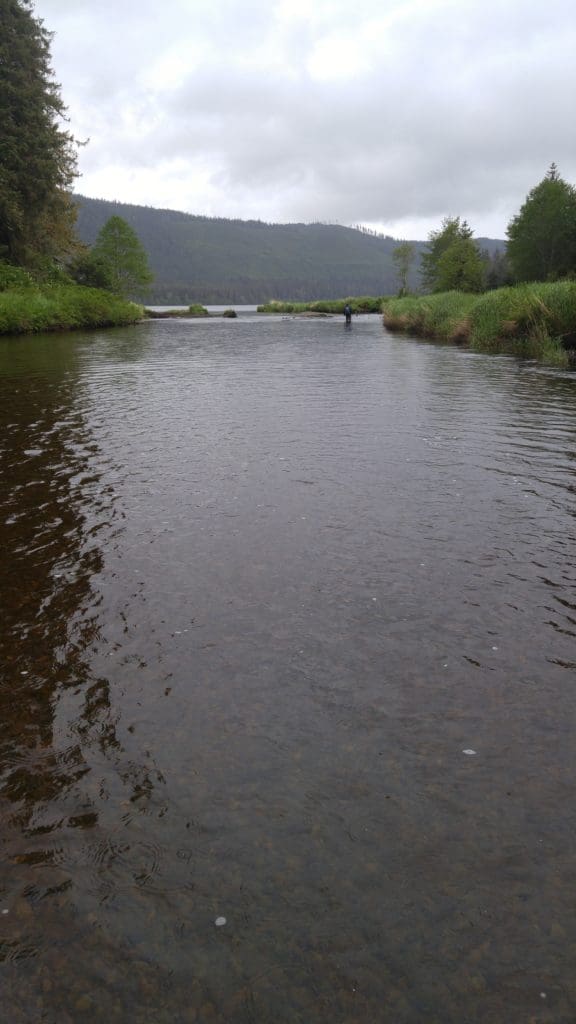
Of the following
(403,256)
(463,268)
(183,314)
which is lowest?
(183,314)

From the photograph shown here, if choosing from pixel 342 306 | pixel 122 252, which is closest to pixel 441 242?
pixel 342 306

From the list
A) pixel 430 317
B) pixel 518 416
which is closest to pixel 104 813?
pixel 518 416

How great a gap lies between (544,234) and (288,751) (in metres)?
81.3

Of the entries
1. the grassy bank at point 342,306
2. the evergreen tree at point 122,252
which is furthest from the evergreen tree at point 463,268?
the evergreen tree at point 122,252

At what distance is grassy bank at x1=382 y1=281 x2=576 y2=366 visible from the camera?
2456 centimetres

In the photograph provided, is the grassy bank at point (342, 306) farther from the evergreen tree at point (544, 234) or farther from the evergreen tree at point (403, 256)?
the evergreen tree at point (544, 234)

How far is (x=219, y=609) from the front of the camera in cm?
579

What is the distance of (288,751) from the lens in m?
3.97

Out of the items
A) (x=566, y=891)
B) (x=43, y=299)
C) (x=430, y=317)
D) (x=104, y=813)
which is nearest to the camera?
(x=566, y=891)

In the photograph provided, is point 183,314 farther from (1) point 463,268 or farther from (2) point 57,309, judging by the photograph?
(2) point 57,309

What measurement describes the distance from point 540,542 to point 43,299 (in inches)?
1826

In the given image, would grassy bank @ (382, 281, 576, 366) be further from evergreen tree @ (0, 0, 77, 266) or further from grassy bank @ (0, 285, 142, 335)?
evergreen tree @ (0, 0, 77, 266)

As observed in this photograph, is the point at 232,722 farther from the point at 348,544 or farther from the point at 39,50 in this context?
the point at 39,50

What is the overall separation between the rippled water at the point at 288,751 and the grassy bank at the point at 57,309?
37150 mm
